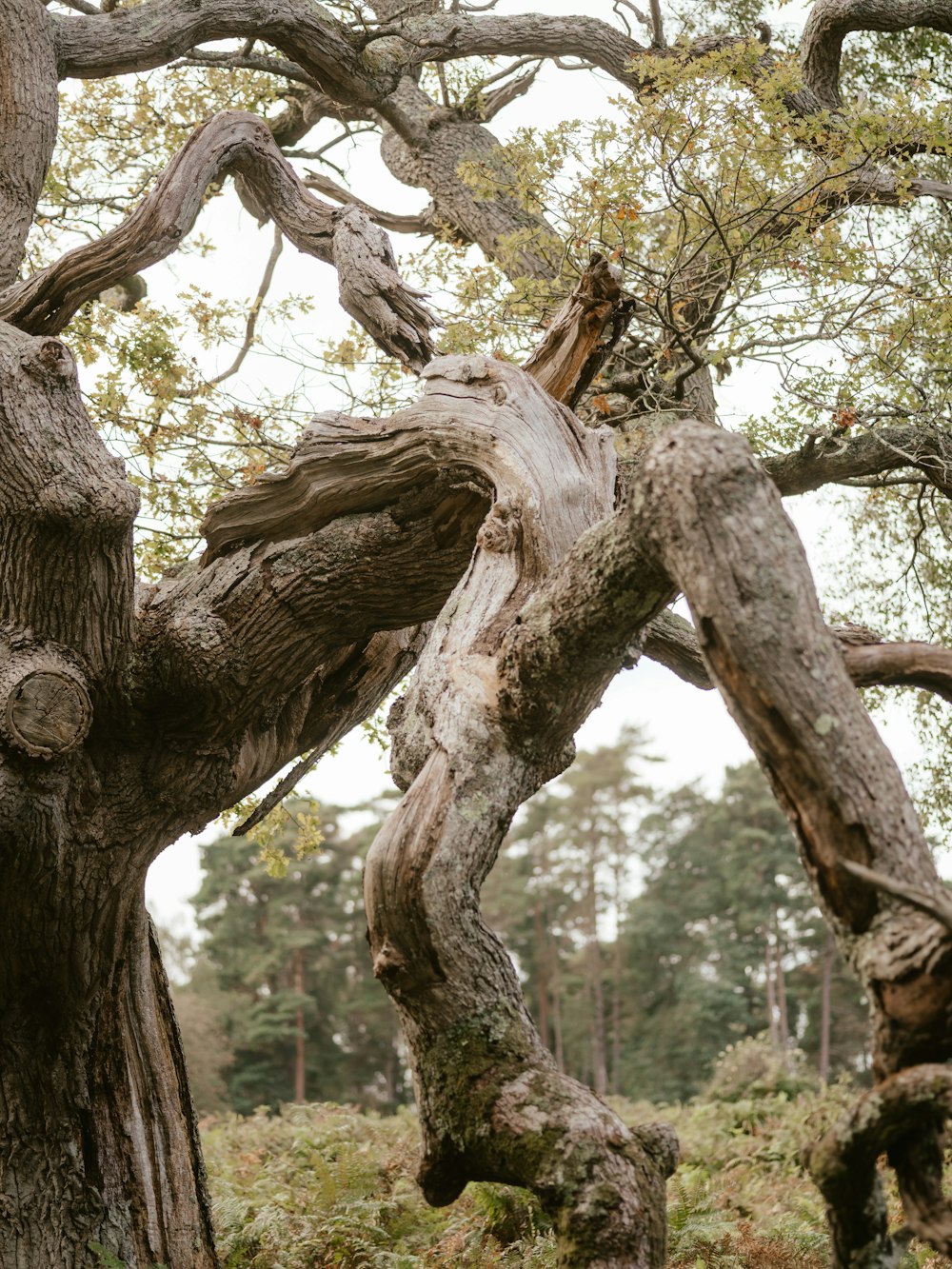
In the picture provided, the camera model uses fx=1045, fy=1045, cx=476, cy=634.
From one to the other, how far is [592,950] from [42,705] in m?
34.8

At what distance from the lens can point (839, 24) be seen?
8.88 m

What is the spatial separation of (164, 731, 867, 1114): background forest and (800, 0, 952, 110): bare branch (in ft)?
86.3

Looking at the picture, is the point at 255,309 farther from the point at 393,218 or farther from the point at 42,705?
the point at 42,705

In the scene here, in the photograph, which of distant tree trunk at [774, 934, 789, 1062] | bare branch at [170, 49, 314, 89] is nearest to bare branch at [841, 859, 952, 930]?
bare branch at [170, 49, 314, 89]

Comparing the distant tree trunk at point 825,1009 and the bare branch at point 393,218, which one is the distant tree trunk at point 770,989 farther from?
the bare branch at point 393,218

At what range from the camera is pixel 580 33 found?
966cm

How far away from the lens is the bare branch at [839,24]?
346 inches

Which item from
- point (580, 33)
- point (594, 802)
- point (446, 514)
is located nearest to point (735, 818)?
point (594, 802)

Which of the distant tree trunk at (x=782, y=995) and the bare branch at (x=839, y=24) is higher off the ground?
the bare branch at (x=839, y=24)

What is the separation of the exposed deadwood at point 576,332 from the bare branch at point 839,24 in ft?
16.5

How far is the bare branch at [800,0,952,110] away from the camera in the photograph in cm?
880

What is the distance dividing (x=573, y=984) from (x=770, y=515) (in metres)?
37.4

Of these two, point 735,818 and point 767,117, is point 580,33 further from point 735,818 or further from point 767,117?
point 735,818

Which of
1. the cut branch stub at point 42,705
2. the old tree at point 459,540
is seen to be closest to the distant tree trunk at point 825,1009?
the old tree at point 459,540
